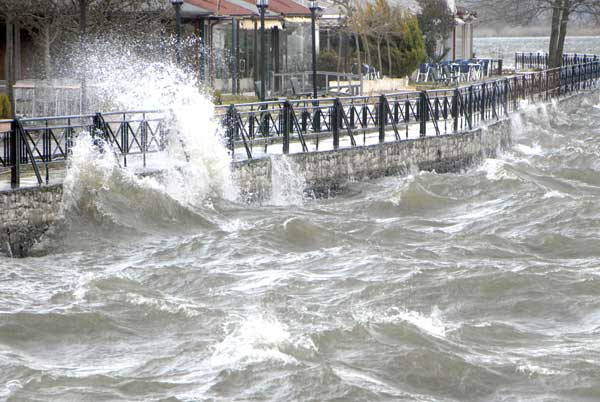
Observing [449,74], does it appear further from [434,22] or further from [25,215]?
[25,215]

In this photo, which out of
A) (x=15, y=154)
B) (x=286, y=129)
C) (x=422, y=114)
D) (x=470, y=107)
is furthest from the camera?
(x=470, y=107)

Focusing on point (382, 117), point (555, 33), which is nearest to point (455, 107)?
point (382, 117)

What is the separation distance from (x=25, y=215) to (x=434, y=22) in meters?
35.8

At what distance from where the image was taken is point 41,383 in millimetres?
9648

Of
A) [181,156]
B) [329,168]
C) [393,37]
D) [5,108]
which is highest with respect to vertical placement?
[393,37]

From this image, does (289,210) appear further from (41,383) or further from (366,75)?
(366,75)

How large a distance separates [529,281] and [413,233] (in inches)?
124

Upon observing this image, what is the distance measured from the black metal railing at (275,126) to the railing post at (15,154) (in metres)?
0.01

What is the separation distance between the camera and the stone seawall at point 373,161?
1822cm

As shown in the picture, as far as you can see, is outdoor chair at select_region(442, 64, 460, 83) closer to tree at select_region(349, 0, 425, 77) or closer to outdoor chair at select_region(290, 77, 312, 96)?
tree at select_region(349, 0, 425, 77)

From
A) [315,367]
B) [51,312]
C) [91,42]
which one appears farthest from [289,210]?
[91,42]

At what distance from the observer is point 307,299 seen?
39.9ft

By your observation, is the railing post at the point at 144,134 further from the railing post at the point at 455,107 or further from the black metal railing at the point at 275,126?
the railing post at the point at 455,107

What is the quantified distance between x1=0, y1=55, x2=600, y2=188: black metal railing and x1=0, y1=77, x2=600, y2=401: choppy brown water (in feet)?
2.59
